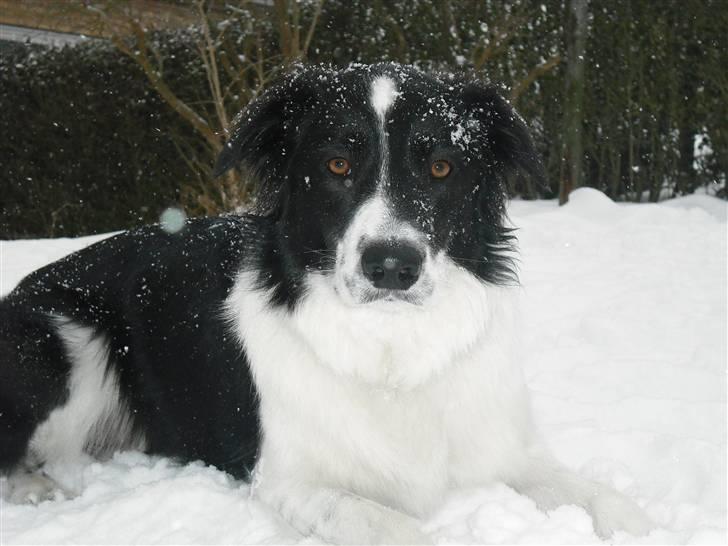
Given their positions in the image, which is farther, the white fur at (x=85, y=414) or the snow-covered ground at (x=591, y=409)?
the white fur at (x=85, y=414)

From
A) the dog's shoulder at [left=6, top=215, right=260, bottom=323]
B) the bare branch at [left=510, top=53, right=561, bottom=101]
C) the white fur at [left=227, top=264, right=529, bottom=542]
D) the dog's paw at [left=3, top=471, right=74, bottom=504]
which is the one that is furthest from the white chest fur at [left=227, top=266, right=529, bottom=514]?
the bare branch at [left=510, top=53, right=561, bottom=101]

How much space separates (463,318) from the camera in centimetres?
319

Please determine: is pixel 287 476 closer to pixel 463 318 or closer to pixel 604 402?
pixel 463 318

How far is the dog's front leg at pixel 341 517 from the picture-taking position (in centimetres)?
275

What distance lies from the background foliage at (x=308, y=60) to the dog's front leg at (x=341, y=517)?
5.04 m

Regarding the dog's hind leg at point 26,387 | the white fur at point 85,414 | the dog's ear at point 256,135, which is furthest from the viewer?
the white fur at point 85,414

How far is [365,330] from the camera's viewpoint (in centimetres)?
313

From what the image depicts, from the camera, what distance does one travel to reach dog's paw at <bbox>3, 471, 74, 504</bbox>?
351 cm

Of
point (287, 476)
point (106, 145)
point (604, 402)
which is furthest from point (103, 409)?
point (106, 145)

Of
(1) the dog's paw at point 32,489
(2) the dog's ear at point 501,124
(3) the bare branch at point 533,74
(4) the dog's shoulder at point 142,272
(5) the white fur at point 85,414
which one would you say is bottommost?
(1) the dog's paw at point 32,489

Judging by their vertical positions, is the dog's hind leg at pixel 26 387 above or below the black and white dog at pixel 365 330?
below

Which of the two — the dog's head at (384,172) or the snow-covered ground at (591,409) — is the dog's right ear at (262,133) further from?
the snow-covered ground at (591,409)

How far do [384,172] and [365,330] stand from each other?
59 cm

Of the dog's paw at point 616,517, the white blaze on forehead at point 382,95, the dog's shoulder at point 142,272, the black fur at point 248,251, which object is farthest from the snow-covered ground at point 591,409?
the white blaze on forehead at point 382,95
